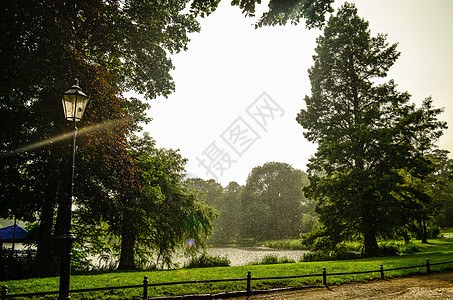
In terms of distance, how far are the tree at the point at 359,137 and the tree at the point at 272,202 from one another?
39910 millimetres

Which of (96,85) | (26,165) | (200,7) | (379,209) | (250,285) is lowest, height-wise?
(250,285)

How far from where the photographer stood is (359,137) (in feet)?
66.4

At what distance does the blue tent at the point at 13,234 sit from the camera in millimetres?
18281

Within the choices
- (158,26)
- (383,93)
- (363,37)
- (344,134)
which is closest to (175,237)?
(158,26)

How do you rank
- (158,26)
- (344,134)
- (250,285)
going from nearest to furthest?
(250,285), (158,26), (344,134)

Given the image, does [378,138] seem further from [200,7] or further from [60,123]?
[60,123]

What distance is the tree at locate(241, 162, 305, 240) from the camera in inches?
2451

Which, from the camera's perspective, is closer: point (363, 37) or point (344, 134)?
point (344, 134)

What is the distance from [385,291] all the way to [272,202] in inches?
2219

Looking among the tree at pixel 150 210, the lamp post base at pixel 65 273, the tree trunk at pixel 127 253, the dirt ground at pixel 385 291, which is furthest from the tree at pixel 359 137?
the lamp post base at pixel 65 273

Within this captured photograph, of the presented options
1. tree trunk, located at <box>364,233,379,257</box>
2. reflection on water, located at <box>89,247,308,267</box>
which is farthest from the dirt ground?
tree trunk, located at <box>364,233,379,257</box>

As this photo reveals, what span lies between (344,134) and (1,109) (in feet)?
74.5

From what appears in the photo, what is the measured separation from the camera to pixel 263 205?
6512 cm

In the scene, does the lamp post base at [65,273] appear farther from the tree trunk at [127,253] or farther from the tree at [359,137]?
the tree at [359,137]
